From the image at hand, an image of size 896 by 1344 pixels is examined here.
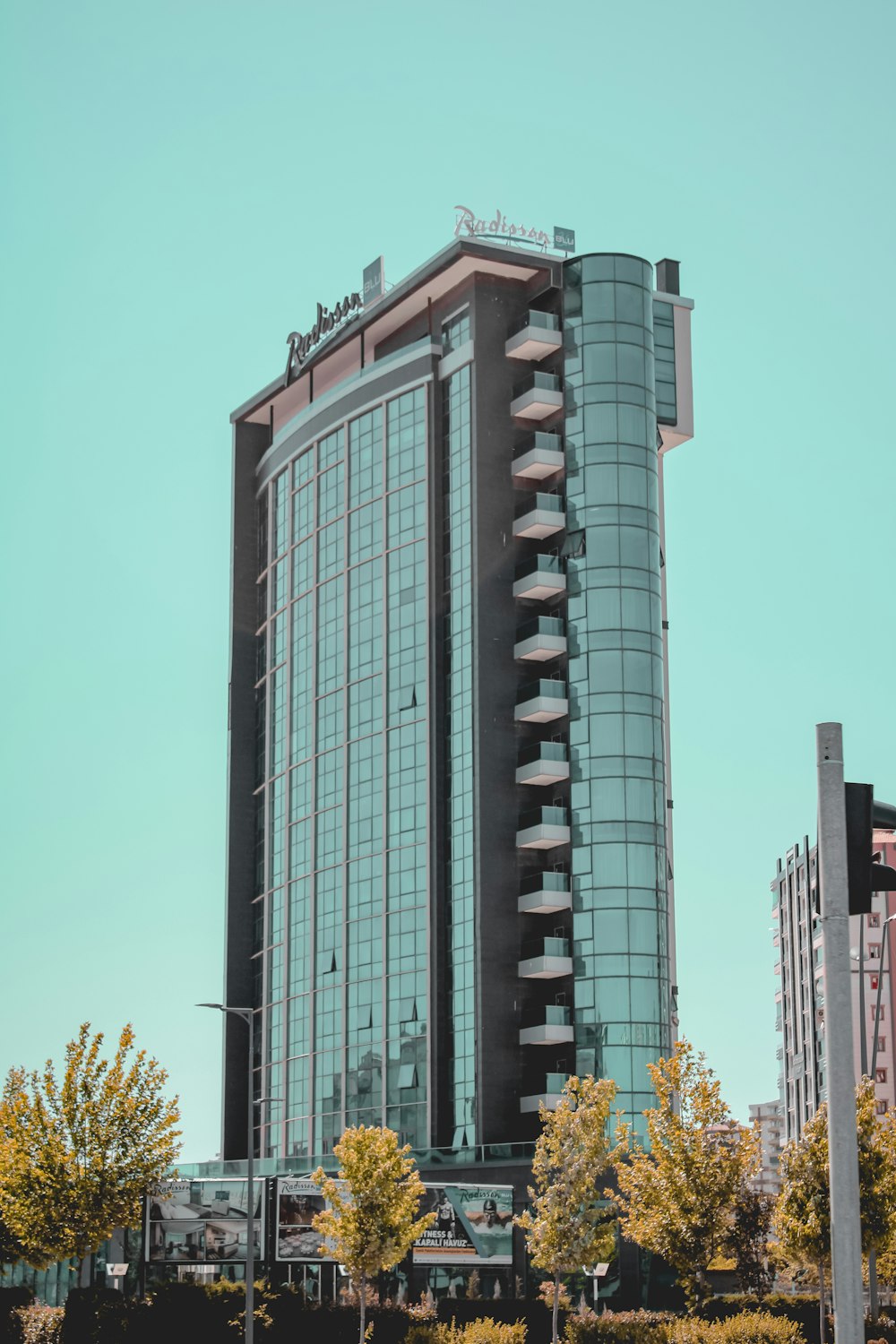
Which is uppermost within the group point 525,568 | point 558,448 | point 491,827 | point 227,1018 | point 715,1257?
point 558,448

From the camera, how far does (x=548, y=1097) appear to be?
73.3 meters

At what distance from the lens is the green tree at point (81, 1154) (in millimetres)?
51656

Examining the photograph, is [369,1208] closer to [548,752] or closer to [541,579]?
[548,752]

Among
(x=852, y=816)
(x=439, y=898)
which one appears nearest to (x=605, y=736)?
(x=439, y=898)

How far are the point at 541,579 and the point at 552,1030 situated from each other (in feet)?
66.4

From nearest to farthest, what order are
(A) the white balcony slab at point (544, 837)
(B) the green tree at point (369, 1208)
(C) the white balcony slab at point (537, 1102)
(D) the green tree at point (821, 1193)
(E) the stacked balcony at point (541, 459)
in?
(D) the green tree at point (821, 1193)
(B) the green tree at point (369, 1208)
(C) the white balcony slab at point (537, 1102)
(A) the white balcony slab at point (544, 837)
(E) the stacked balcony at point (541, 459)

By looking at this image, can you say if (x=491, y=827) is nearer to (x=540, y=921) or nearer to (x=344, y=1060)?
(x=540, y=921)

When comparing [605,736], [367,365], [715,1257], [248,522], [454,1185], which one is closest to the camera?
[715,1257]

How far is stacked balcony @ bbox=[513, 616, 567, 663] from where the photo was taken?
259 feet

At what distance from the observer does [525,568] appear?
3189 inches

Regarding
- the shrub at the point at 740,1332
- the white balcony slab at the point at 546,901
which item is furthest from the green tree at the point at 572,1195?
the white balcony slab at the point at 546,901

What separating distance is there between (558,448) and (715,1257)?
149 feet

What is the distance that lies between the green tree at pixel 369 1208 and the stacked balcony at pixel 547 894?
22.8 m

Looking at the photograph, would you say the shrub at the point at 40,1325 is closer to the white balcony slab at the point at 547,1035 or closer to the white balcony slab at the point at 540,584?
the white balcony slab at the point at 547,1035
